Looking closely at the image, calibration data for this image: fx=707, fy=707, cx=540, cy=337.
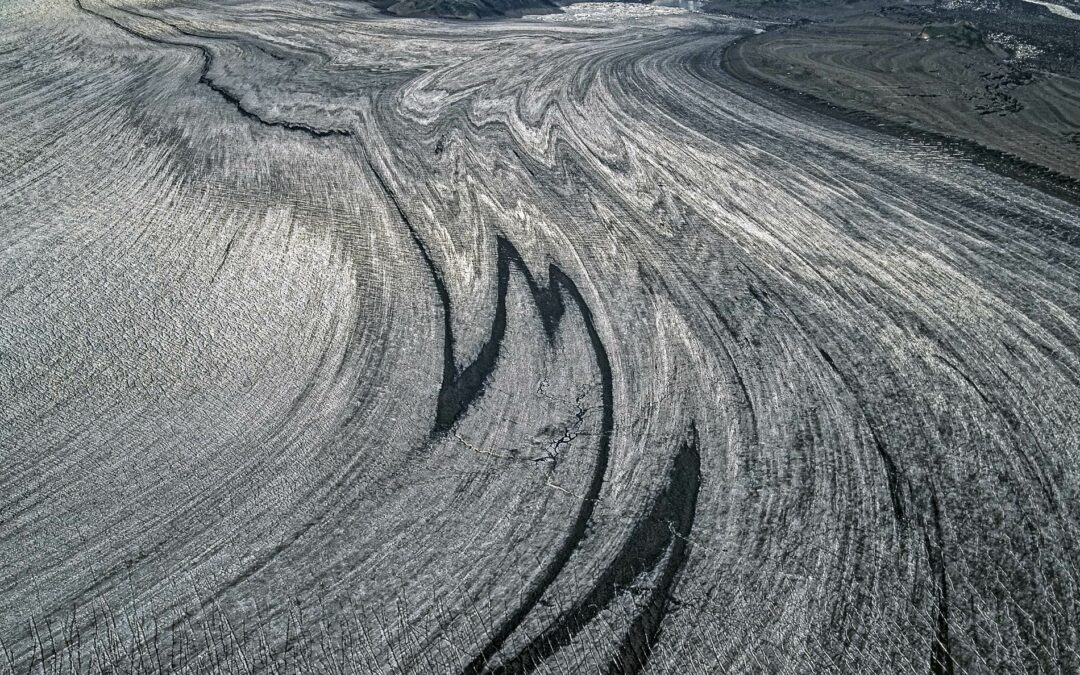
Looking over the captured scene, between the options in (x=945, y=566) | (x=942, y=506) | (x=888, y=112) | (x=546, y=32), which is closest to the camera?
(x=945, y=566)

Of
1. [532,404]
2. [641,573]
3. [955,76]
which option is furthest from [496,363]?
[955,76]

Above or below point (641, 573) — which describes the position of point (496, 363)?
above

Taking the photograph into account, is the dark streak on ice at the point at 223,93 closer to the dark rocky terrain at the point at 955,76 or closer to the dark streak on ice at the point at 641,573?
the dark rocky terrain at the point at 955,76

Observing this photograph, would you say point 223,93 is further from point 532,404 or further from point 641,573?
point 641,573

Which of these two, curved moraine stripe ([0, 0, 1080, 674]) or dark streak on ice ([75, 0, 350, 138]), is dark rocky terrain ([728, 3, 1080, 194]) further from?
dark streak on ice ([75, 0, 350, 138])

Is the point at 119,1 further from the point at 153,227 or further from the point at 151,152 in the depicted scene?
the point at 153,227

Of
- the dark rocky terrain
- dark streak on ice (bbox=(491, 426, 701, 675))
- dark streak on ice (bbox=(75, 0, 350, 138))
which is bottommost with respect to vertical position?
dark streak on ice (bbox=(491, 426, 701, 675))

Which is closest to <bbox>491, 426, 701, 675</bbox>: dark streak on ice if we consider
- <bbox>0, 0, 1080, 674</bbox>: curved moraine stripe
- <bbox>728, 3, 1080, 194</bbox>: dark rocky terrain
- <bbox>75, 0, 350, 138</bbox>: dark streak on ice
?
<bbox>0, 0, 1080, 674</bbox>: curved moraine stripe

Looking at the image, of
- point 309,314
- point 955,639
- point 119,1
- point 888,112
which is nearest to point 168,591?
point 309,314
